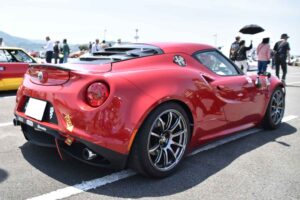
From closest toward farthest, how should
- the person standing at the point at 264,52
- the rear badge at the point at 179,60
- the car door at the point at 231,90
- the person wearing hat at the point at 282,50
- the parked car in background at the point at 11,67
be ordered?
1. the rear badge at the point at 179,60
2. the car door at the point at 231,90
3. the parked car in background at the point at 11,67
4. the person standing at the point at 264,52
5. the person wearing hat at the point at 282,50

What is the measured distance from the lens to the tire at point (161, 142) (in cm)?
294

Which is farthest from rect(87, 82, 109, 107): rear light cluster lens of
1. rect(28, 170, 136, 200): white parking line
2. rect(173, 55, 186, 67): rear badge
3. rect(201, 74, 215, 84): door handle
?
rect(201, 74, 215, 84): door handle

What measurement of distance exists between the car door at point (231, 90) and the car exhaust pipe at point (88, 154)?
53.2 inches

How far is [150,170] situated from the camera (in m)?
3.01

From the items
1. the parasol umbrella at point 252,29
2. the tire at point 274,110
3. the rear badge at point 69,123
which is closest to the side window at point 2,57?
the rear badge at point 69,123

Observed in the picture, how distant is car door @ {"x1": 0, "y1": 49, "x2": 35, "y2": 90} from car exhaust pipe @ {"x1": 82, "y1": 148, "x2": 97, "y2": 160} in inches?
216

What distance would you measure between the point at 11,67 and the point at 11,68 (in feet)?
0.08

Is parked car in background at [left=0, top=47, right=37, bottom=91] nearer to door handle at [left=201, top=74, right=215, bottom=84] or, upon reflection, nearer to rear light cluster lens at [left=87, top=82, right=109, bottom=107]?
door handle at [left=201, top=74, right=215, bottom=84]

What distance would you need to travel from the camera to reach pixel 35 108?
3201 mm

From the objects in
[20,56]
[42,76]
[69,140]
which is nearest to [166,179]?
[69,140]

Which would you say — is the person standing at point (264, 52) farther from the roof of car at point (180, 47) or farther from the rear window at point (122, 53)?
the rear window at point (122, 53)

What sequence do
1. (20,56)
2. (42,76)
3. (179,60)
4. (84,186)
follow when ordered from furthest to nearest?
(20,56), (179,60), (42,76), (84,186)

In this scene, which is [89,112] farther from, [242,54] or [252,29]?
[252,29]

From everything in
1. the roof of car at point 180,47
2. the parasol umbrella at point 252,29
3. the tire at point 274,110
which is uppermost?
the parasol umbrella at point 252,29
